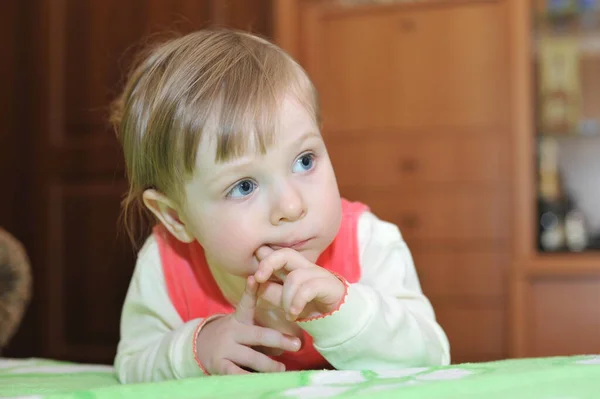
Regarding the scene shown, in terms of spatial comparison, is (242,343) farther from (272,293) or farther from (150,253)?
(150,253)

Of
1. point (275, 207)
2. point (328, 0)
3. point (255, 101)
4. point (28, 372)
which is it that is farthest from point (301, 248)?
point (328, 0)

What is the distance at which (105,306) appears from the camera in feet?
9.38

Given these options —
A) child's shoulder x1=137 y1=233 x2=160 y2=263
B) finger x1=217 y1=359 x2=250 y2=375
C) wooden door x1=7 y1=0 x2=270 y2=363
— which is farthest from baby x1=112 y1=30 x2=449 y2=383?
wooden door x1=7 y1=0 x2=270 y2=363

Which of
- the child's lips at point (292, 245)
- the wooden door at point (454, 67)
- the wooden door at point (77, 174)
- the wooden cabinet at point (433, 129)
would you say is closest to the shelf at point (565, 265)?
the wooden cabinet at point (433, 129)

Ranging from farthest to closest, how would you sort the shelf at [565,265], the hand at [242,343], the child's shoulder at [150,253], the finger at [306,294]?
the shelf at [565,265], the child's shoulder at [150,253], the hand at [242,343], the finger at [306,294]

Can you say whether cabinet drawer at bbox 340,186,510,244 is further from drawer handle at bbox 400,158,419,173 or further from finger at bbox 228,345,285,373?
finger at bbox 228,345,285,373

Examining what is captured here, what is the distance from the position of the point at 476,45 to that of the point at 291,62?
5.78 feet

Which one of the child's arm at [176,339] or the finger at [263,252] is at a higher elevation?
the finger at [263,252]

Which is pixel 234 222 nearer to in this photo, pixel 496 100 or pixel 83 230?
pixel 496 100

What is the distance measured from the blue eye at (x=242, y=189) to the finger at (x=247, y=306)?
3.7 inches

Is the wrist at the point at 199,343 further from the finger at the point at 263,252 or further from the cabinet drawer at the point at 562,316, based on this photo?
the cabinet drawer at the point at 562,316

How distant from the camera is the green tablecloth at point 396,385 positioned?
567mm

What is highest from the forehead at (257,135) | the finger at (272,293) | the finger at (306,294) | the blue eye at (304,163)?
the forehead at (257,135)

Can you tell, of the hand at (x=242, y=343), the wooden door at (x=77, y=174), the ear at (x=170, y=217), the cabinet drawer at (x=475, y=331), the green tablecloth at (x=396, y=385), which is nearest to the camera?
the green tablecloth at (x=396, y=385)
